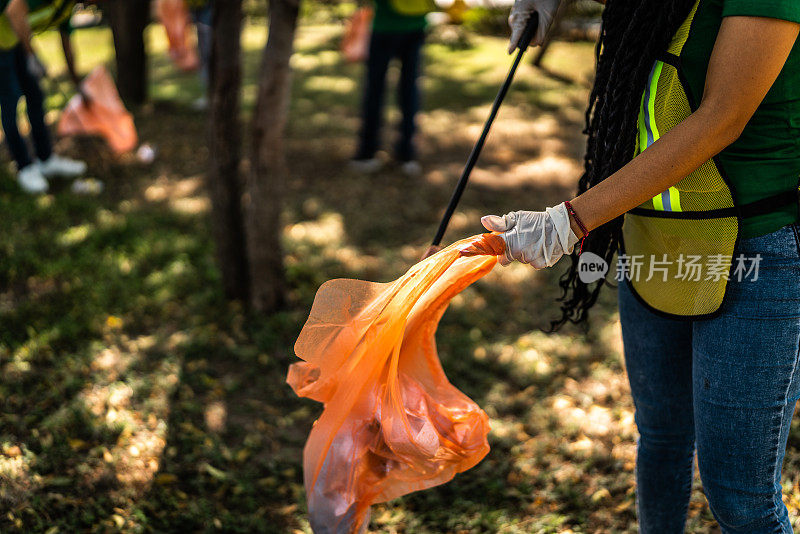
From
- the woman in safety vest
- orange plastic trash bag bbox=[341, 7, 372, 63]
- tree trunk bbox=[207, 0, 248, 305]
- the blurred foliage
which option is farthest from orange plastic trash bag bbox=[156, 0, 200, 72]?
the woman in safety vest

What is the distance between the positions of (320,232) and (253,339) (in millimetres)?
1185

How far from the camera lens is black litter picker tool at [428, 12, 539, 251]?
172 centimetres

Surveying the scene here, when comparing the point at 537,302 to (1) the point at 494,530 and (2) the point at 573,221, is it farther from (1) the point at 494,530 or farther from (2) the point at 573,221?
(2) the point at 573,221

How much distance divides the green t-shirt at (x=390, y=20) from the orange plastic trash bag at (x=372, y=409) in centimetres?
371

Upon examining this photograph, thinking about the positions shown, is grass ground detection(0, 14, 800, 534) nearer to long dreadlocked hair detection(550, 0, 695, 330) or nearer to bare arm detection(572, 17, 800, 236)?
long dreadlocked hair detection(550, 0, 695, 330)

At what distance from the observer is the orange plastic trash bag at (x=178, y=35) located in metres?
8.11

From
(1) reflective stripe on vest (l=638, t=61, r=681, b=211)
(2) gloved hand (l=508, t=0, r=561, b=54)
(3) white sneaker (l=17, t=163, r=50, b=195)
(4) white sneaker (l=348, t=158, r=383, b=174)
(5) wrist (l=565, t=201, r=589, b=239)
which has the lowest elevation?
(4) white sneaker (l=348, t=158, r=383, b=174)

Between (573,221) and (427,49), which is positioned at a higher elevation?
(573,221)

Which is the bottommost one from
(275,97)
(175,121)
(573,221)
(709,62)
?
(175,121)

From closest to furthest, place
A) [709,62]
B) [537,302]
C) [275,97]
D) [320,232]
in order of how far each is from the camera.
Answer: [709,62], [275,97], [537,302], [320,232]

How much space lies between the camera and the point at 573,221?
1363 millimetres

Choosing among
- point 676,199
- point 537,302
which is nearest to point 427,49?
point 537,302

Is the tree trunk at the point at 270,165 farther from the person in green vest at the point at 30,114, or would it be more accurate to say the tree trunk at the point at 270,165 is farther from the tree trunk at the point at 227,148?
the person in green vest at the point at 30,114

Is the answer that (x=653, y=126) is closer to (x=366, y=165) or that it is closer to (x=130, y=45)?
(x=366, y=165)
